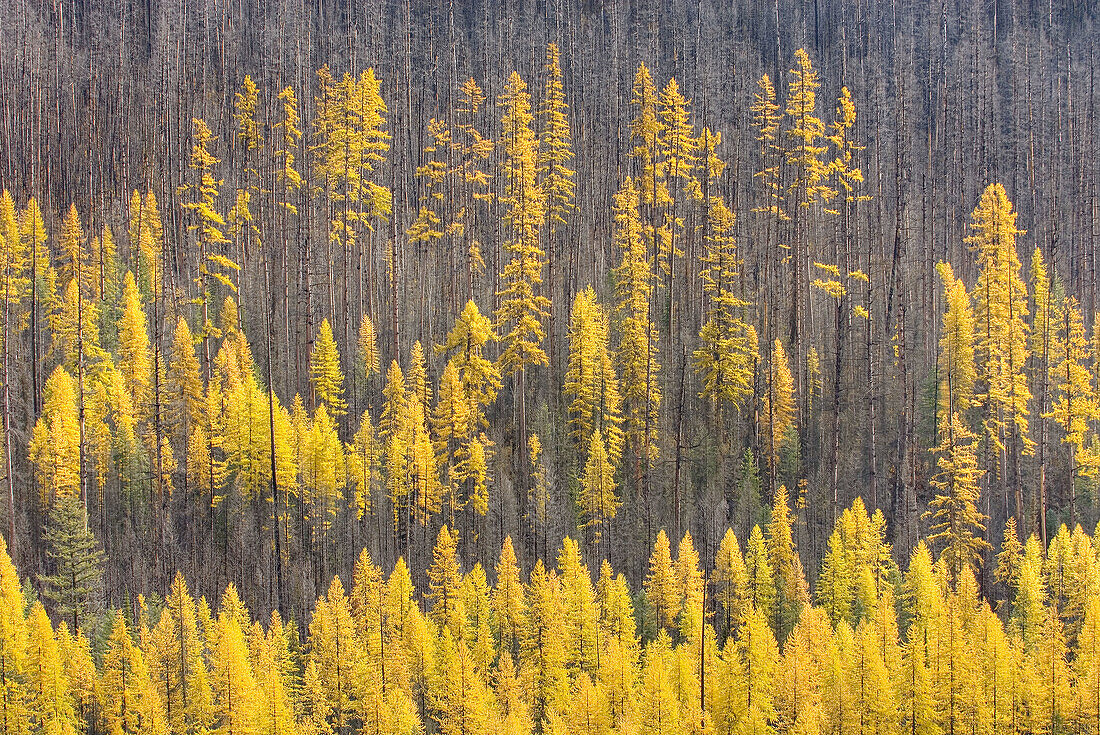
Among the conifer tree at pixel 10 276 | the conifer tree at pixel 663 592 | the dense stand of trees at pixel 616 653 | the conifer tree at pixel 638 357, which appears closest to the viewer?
the dense stand of trees at pixel 616 653

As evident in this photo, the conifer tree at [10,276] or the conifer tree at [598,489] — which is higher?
the conifer tree at [10,276]

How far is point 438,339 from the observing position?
57.6 metres

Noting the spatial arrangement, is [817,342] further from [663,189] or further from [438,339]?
[438,339]

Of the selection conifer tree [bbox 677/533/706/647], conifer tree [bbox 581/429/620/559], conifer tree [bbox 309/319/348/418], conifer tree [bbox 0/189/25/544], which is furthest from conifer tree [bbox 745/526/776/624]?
conifer tree [bbox 0/189/25/544]

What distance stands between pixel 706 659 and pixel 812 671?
3692 millimetres

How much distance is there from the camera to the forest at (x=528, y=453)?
108 ft

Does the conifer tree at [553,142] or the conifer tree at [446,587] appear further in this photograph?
the conifer tree at [553,142]

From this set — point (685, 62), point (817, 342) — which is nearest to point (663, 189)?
point (817, 342)

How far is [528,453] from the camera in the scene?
4869cm

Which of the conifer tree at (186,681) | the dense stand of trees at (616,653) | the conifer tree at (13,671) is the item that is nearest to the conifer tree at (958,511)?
the dense stand of trees at (616,653)

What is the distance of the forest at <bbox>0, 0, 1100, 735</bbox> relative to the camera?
33.0 metres

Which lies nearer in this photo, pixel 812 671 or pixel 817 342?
pixel 812 671

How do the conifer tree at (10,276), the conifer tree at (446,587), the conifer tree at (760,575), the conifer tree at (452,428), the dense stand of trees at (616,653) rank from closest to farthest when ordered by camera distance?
1. the dense stand of trees at (616,653)
2. the conifer tree at (446,587)
3. the conifer tree at (760,575)
4. the conifer tree at (452,428)
5. the conifer tree at (10,276)

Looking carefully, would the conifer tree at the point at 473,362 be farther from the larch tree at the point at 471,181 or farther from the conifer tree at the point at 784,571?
the conifer tree at the point at 784,571
